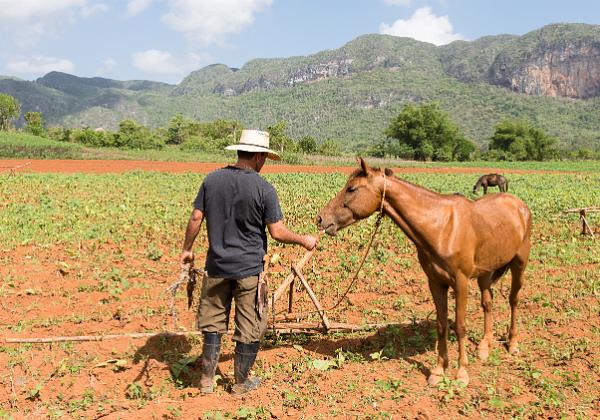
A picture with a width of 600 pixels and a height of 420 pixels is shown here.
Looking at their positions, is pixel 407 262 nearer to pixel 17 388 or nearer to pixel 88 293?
pixel 88 293

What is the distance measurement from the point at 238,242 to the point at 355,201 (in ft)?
4.54

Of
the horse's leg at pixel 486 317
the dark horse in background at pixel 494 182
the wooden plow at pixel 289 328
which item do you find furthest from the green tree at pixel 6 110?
the horse's leg at pixel 486 317

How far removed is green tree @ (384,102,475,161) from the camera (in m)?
89.1

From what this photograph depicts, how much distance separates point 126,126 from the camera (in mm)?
104812

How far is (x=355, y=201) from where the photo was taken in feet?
16.9

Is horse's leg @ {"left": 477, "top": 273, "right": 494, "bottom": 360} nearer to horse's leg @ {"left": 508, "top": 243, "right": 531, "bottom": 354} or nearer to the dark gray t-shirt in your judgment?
horse's leg @ {"left": 508, "top": 243, "right": 531, "bottom": 354}

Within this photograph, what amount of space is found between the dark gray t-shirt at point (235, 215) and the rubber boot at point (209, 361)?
737 mm

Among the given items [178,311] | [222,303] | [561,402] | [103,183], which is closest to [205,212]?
[222,303]

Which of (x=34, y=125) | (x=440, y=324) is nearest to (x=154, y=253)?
(x=440, y=324)

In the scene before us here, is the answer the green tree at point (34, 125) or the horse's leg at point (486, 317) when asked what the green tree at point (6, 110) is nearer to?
the green tree at point (34, 125)

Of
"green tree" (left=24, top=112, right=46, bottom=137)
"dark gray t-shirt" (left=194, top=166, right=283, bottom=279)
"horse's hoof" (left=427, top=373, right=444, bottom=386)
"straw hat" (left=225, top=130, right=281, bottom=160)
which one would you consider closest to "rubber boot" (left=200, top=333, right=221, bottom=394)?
"dark gray t-shirt" (left=194, top=166, right=283, bottom=279)

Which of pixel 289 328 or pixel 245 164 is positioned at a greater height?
pixel 245 164

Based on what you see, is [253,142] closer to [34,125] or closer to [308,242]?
[308,242]

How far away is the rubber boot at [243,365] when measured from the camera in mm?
4938
